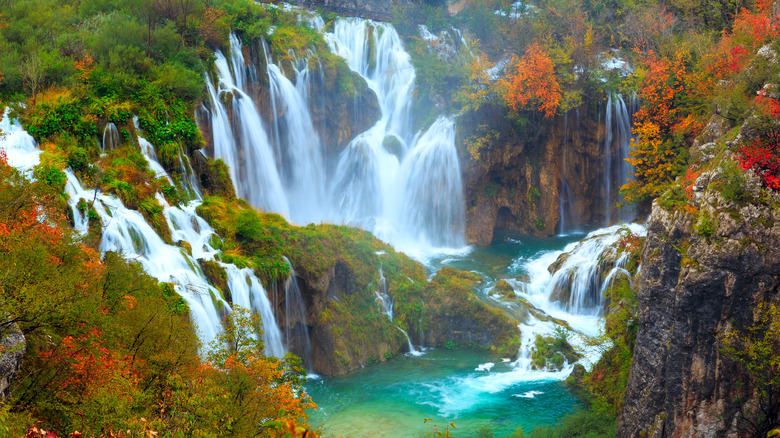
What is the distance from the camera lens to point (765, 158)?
1155 centimetres

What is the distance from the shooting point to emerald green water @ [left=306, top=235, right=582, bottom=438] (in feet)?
47.7

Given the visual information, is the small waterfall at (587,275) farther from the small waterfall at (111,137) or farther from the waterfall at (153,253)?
the small waterfall at (111,137)

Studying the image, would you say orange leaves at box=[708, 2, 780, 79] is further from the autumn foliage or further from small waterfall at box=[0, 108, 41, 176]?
small waterfall at box=[0, 108, 41, 176]

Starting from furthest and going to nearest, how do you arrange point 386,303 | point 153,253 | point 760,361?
point 386,303, point 153,253, point 760,361

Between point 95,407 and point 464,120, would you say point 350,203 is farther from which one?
point 95,407

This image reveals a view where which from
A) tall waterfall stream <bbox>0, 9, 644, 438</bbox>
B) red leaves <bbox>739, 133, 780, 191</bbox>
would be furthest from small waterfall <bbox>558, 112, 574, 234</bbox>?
red leaves <bbox>739, 133, 780, 191</bbox>

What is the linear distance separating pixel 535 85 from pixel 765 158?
62.9ft

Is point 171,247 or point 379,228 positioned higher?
point 379,228

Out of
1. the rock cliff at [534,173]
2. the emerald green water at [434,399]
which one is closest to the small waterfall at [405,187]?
the rock cliff at [534,173]

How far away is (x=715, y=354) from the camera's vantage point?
1154cm

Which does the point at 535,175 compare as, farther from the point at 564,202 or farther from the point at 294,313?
the point at 294,313

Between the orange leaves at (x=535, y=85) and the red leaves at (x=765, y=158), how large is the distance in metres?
18.1

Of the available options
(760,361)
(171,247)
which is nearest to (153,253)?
(171,247)

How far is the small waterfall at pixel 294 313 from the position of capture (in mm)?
17984
